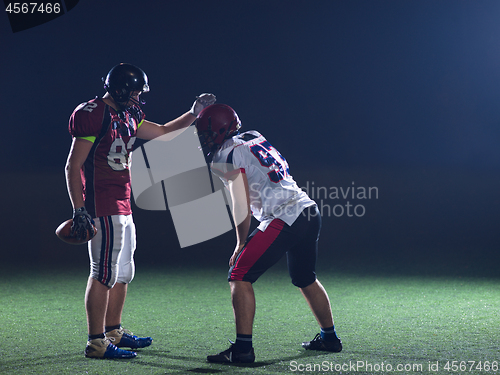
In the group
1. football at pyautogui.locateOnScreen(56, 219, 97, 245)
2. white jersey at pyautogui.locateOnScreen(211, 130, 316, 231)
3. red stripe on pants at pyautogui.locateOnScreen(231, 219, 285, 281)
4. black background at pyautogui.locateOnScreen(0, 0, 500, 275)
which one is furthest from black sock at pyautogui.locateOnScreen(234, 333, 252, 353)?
black background at pyautogui.locateOnScreen(0, 0, 500, 275)

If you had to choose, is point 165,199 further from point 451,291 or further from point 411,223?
point 451,291

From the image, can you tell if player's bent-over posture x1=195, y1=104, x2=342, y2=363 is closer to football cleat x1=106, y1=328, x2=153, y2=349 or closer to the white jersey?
the white jersey

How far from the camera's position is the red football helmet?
2369 millimetres

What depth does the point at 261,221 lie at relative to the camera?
2.32 metres

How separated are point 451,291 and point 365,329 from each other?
1.49 metres

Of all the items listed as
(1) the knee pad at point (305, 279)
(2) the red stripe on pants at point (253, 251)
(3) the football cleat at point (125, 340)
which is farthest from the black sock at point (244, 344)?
(3) the football cleat at point (125, 340)

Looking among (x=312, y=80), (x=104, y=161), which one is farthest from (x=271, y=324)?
(x=312, y=80)

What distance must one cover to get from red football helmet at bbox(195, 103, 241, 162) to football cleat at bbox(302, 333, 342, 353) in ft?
3.32

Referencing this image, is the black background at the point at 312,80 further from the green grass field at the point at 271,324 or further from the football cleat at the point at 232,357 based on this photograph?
the football cleat at the point at 232,357

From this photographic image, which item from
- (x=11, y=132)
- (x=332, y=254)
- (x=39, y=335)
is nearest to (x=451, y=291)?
(x=332, y=254)

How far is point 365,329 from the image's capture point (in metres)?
2.83

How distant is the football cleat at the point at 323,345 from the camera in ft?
7.84

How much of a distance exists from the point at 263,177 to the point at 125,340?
41.5 inches

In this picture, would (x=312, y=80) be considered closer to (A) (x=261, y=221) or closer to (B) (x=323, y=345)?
(A) (x=261, y=221)
